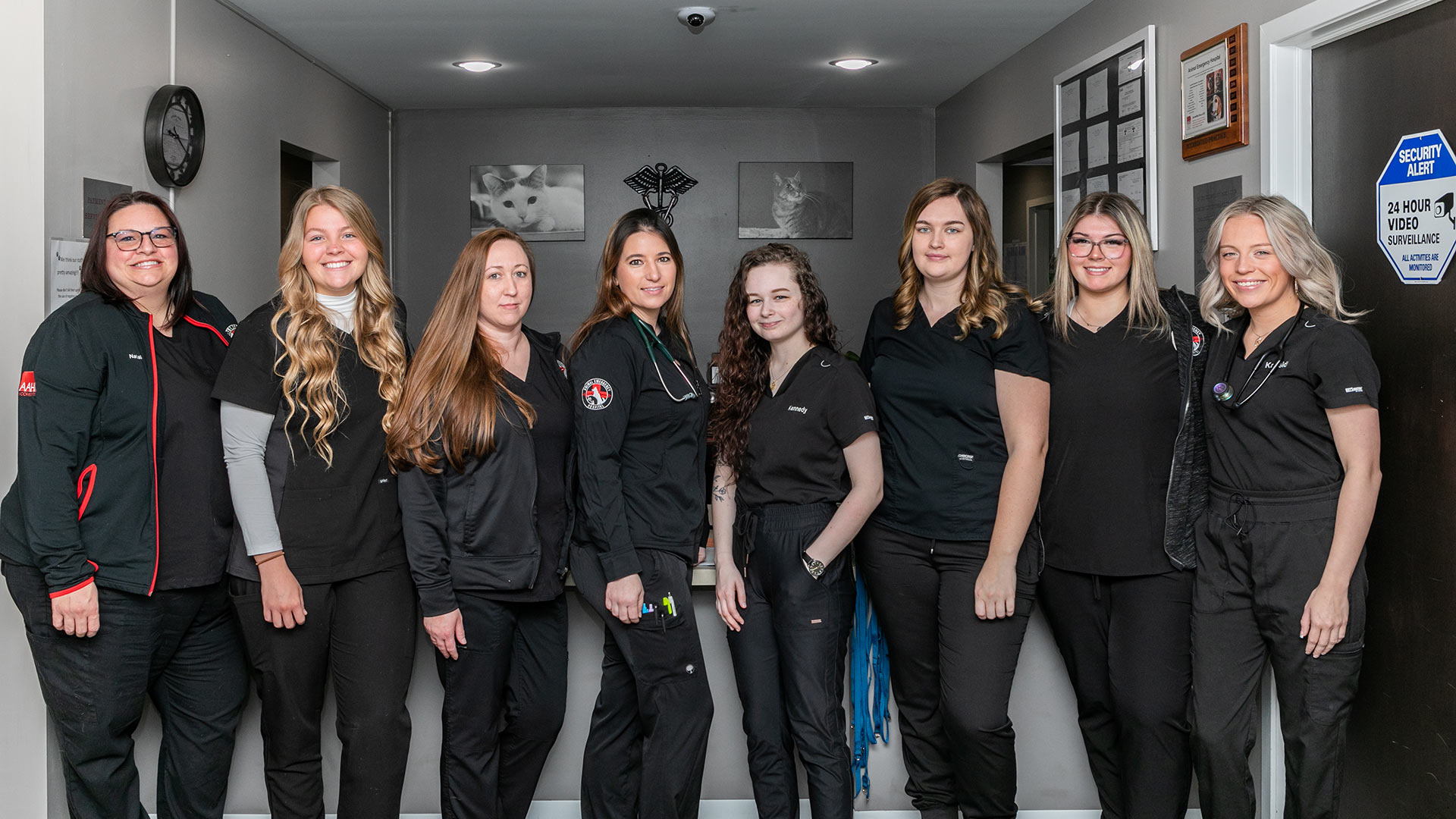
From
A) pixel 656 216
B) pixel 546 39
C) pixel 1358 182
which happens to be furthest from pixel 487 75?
pixel 1358 182

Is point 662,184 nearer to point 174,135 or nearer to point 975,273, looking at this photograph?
point 174,135

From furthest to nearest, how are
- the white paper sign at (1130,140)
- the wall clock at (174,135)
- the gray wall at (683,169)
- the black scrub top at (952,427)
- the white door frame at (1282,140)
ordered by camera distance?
the gray wall at (683,169), the white paper sign at (1130,140), the wall clock at (174,135), the white door frame at (1282,140), the black scrub top at (952,427)

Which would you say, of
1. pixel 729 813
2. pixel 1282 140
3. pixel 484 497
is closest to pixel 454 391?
pixel 484 497

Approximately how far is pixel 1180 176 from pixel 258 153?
353 centimetres

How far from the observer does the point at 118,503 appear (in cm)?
225

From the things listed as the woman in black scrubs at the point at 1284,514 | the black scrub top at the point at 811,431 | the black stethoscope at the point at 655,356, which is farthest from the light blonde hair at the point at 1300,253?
Result: the black stethoscope at the point at 655,356

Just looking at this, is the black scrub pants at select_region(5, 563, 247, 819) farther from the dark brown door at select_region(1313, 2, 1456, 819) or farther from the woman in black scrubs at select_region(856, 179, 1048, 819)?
the dark brown door at select_region(1313, 2, 1456, 819)

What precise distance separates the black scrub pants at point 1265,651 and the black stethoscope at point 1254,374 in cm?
19

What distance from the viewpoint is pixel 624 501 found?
2295 millimetres

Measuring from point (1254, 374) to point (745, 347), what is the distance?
1.09 meters

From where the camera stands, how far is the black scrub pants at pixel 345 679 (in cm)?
225

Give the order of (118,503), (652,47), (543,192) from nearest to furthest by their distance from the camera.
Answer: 1. (118,503)
2. (652,47)
3. (543,192)

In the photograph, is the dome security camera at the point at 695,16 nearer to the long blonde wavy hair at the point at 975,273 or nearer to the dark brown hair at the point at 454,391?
the long blonde wavy hair at the point at 975,273

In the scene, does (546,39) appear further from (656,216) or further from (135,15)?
(656,216)
